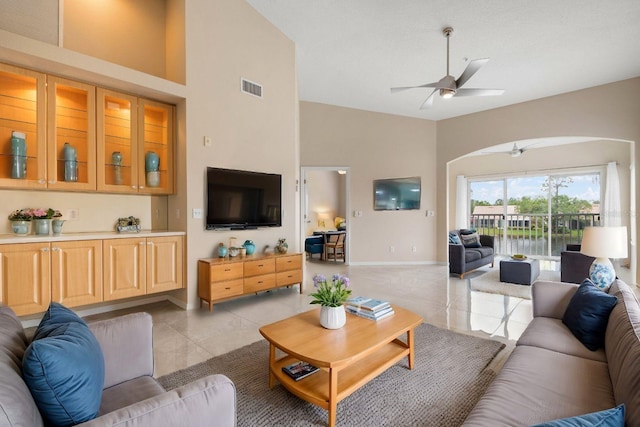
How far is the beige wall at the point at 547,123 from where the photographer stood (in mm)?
4883

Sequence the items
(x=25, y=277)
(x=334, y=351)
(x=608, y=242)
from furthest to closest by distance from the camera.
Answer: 1. (x=25, y=277)
2. (x=608, y=242)
3. (x=334, y=351)

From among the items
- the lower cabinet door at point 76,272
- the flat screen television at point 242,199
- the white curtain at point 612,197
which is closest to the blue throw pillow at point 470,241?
the white curtain at point 612,197

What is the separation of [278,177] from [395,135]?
11.5 feet

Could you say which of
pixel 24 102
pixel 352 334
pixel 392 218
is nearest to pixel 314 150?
pixel 392 218

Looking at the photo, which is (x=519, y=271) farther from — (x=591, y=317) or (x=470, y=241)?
(x=591, y=317)

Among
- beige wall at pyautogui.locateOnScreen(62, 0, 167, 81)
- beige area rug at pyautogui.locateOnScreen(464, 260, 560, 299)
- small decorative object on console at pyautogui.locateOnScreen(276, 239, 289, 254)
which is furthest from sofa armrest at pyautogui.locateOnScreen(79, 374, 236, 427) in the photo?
beige area rug at pyautogui.locateOnScreen(464, 260, 560, 299)

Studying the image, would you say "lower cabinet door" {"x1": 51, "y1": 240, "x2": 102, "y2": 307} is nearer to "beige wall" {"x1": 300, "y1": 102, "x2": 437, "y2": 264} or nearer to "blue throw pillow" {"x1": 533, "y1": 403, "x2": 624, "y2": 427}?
"blue throw pillow" {"x1": 533, "y1": 403, "x2": 624, "y2": 427}

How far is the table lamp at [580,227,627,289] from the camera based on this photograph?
2.63 m

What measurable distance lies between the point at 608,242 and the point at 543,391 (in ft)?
6.52

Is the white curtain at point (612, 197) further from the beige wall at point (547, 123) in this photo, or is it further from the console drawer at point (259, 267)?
the console drawer at point (259, 267)

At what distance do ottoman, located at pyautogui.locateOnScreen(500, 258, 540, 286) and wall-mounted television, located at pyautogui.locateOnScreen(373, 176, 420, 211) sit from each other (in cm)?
226

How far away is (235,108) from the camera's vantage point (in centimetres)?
411

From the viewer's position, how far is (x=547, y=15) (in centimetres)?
346

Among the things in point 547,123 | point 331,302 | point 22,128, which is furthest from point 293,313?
point 547,123
